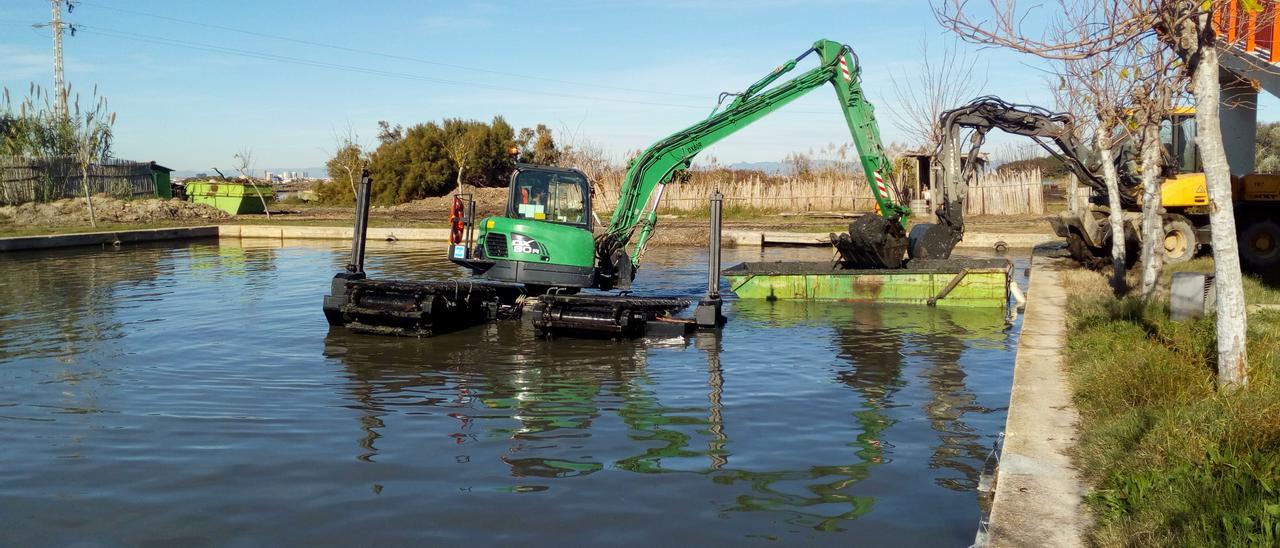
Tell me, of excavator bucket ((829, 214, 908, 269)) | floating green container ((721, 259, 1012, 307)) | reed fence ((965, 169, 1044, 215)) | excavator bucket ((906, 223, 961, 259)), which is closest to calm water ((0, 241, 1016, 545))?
floating green container ((721, 259, 1012, 307))

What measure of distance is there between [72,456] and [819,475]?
6.13 meters

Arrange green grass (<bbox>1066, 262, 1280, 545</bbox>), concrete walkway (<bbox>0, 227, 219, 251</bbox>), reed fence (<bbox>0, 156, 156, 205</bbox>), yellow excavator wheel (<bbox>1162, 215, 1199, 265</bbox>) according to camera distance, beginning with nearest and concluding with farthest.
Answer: green grass (<bbox>1066, 262, 1280, 545</bbox>), yellow excavator wheel (<bbox>1162, 215, 1199, 265</bbox>), concrete walkway (<bbox>0, 227, 219, 251</bbox>), reed fence (<bbox>0, 156, 156, 205</bbox>)

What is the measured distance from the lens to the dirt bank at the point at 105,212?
3800 cm

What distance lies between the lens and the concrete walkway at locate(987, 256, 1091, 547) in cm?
599

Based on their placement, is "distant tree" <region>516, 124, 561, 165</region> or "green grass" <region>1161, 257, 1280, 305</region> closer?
"green grass" <region>1161, 257, 1280, 305</region>

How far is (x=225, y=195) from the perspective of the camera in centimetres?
4584

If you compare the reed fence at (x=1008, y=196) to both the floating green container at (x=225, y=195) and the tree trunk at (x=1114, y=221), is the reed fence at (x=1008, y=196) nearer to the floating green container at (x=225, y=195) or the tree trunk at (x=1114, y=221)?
the tree trunk at (x=1114, y=221)

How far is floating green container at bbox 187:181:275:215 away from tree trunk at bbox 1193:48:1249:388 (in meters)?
42.5

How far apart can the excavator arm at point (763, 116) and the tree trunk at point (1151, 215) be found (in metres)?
4.87

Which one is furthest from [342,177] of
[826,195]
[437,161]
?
[826,195]

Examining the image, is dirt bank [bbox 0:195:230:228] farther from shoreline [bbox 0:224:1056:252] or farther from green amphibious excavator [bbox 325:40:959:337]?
green amphibious excavator [bbox 325:40:959:337]

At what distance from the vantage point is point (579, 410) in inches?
428

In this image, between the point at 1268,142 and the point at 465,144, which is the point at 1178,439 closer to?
the point at 1268,142

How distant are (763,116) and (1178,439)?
13033mm
